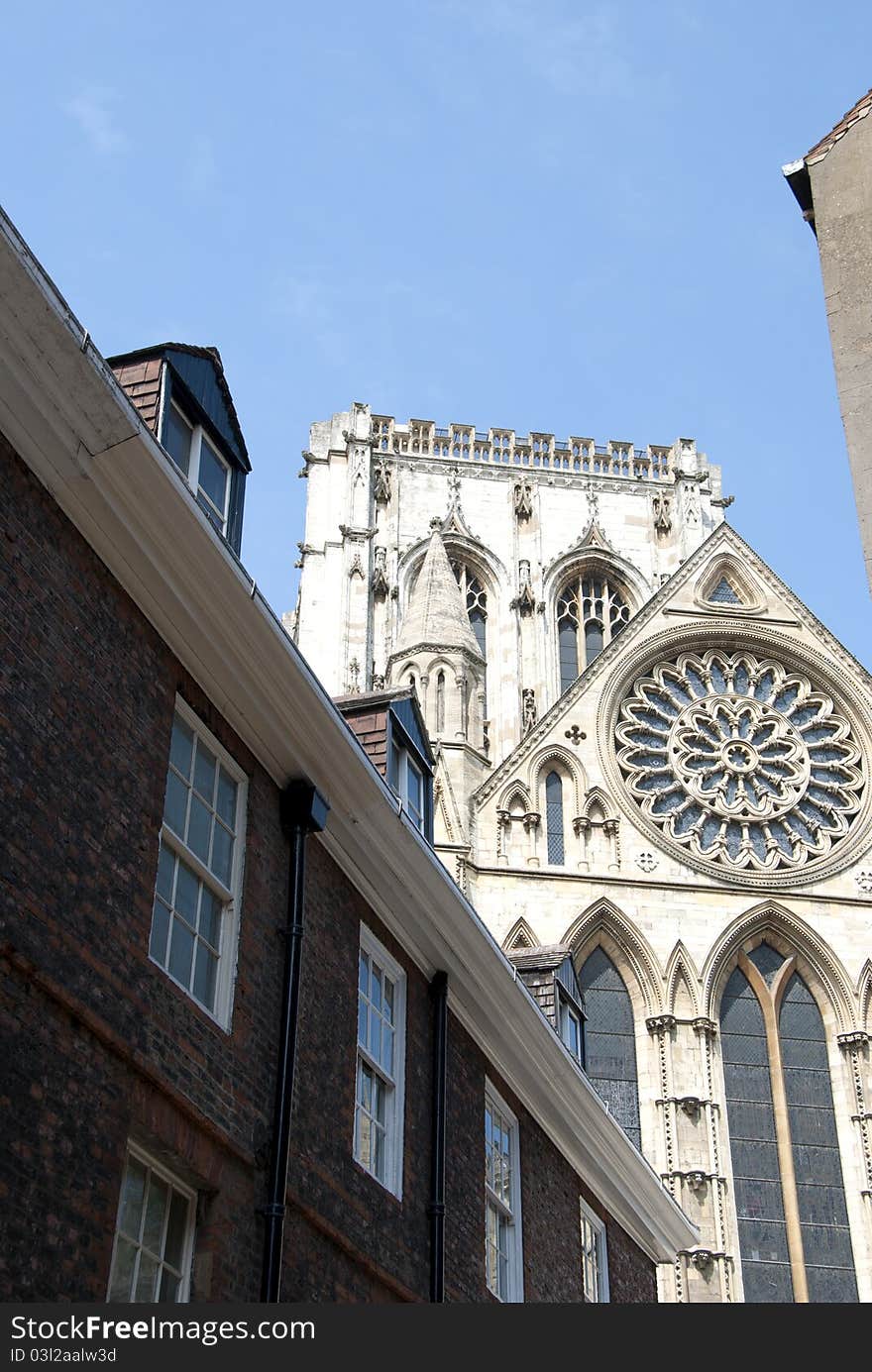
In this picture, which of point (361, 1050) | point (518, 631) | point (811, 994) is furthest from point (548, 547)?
point (361, 1050)

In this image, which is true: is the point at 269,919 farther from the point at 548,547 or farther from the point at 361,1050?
the point at 548,547

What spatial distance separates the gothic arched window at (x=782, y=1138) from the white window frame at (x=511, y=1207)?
9779 millimetres

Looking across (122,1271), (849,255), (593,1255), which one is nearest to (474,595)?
(593,1255)

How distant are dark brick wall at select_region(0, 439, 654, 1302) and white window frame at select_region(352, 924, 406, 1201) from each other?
0.14 meters

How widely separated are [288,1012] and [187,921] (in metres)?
1.15

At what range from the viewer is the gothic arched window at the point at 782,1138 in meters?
25.3

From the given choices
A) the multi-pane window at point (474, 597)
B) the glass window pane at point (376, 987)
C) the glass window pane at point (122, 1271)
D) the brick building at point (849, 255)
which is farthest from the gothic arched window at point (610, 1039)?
the multi-pane window at point (474, 597)

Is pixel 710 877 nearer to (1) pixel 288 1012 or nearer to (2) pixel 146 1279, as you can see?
(1) pixel 288 1012

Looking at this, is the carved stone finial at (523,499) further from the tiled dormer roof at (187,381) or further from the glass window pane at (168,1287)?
the glass window pane at (168,1287)

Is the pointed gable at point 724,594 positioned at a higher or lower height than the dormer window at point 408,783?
higher

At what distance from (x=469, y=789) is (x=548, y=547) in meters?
25.5

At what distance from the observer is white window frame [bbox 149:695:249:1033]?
11203mm

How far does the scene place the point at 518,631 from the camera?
51.3 m

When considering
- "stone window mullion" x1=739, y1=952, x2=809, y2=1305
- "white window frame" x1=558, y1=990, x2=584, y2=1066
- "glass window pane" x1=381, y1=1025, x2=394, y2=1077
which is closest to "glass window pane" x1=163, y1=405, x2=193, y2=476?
"glass window pane" x1=381, y1=1025, x2=394, y2=1077
